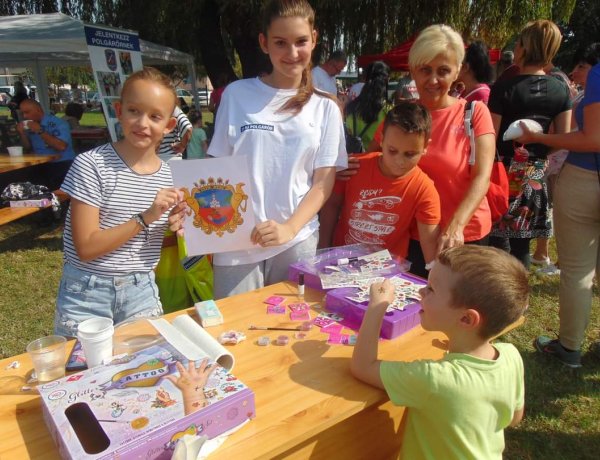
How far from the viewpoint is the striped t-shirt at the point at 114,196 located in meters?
1.59

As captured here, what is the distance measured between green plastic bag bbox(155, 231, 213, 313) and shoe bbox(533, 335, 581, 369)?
7.56 feet

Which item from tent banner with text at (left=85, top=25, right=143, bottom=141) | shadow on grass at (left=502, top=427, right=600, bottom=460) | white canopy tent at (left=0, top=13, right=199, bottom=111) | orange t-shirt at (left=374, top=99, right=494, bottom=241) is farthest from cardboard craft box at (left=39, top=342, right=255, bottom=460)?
white canopy tent at (left=0, top=13, right=199, bottom=111)

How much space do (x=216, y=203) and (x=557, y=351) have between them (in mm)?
2530

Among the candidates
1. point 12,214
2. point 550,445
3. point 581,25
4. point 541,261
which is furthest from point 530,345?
point 581,25

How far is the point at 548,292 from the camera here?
159 inches

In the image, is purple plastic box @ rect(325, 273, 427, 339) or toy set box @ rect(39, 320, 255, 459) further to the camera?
purple plastic box @ rect(325, 273, 427, 339)

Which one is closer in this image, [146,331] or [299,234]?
[146,331]

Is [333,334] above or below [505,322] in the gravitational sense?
below

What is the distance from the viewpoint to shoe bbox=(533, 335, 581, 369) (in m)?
2.88

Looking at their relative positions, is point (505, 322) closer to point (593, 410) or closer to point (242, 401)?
point (242, 401)

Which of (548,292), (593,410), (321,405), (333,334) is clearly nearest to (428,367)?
(321,405)

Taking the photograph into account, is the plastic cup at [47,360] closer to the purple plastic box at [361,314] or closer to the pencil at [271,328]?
the pencil at [271,328]

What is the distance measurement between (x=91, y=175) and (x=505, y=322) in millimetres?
1440

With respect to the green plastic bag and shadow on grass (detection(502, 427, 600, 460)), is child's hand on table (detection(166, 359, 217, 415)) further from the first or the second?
shadow on grass (detection(502, 427, 600, 460))
